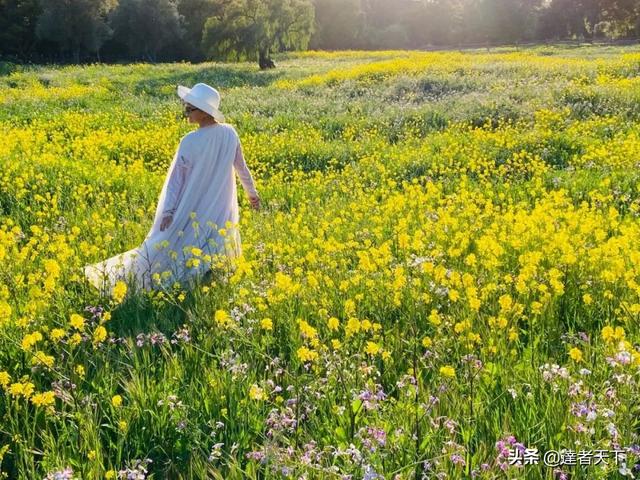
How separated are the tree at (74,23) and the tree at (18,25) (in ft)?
13.1

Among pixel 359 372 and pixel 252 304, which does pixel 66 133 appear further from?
pixel 359 372

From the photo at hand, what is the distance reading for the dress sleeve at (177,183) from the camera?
5432 mm

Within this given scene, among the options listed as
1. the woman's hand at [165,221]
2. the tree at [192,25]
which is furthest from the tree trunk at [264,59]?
the woman's hand at [165,221]

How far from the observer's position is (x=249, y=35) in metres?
36.9

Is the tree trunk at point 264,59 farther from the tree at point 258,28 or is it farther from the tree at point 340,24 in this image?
the tree at point 340,24

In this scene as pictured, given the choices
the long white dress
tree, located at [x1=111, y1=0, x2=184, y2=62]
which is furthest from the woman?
tree, located at [x1=111, y1=0, x2=184, y2=62]

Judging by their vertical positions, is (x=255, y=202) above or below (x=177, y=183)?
below

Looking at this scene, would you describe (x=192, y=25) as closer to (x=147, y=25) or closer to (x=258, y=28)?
(x=147, y=25)

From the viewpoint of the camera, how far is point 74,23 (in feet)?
171

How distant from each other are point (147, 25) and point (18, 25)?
1175cm

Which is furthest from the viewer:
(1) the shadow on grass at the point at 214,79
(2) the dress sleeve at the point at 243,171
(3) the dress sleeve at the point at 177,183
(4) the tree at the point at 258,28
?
(4) the tree at the point at 258,28

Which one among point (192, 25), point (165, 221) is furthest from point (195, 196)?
point (192, 25)

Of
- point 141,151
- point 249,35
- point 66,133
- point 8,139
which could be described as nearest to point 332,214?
point 141,151

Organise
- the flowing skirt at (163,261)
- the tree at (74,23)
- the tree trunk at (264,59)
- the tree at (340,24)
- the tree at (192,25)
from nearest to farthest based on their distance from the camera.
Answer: the flowing skirt at (163,261), the tree trunk at (264,59), the tree at (74,23), the tree at (192,25), the tree at (340,24)
